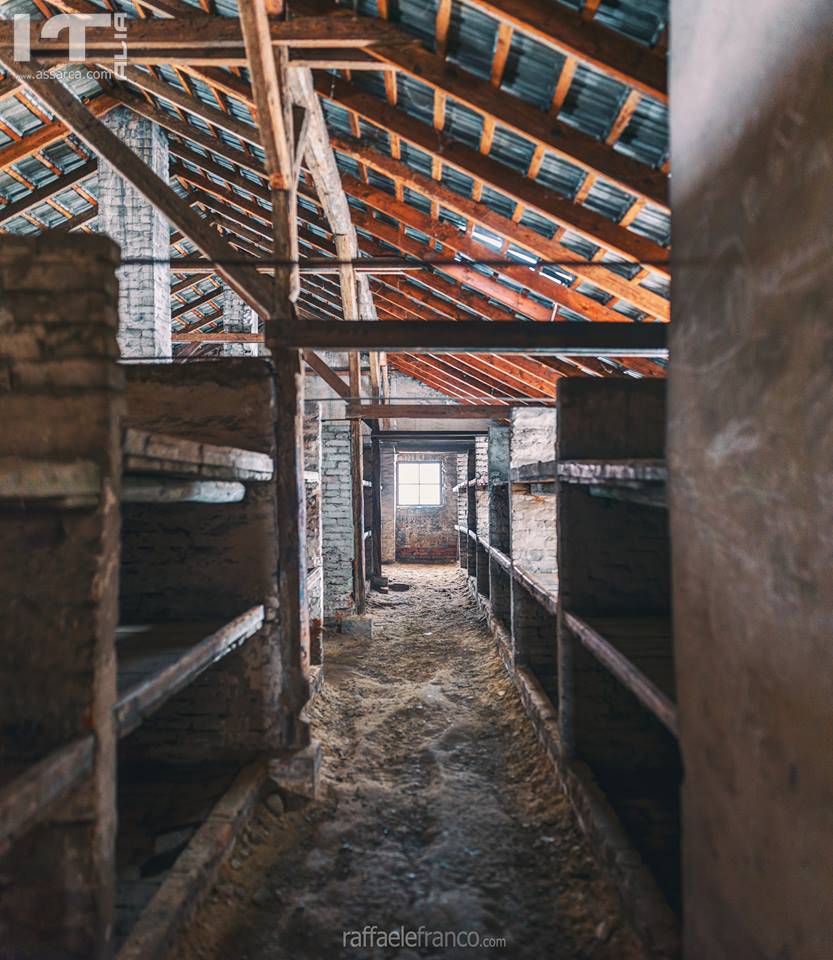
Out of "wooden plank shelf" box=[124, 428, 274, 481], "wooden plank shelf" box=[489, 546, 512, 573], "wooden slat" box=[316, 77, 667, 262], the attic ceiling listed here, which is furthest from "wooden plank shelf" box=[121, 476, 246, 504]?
"wooden plank shelf" box=[489, 546, 512, 573]

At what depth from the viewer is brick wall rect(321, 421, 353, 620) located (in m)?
8.50

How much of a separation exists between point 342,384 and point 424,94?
13.3ft

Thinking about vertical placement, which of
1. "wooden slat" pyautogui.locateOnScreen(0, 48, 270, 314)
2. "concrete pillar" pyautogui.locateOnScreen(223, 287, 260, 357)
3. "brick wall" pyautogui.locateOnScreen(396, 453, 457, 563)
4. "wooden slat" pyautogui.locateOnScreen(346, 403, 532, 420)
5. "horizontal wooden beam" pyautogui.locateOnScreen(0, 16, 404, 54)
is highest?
"concrete pillar" pyautogui.locateOnScreen(223, 287, 260, 357)

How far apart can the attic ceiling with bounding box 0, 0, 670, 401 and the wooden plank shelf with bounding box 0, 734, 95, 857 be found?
110 inches

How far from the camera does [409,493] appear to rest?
634 inches

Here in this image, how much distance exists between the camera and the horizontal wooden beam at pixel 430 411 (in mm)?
7762

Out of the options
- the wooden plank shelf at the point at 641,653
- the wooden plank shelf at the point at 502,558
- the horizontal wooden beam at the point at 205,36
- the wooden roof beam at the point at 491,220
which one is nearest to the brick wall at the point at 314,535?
the wooden plank shelf at the point at 502,558

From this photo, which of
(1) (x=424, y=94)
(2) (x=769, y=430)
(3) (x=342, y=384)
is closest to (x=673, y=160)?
(2) (x=769, y=430)

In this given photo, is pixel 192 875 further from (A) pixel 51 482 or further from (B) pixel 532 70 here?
(B) pixel 532 70

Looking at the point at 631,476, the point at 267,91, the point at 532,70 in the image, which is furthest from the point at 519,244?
the point at 631,476

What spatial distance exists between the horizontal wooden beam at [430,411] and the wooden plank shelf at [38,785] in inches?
242

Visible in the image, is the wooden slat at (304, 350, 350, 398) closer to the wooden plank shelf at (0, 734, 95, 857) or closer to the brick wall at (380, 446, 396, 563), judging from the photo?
the wooden plank shelf at (0, 734, 95, 857)

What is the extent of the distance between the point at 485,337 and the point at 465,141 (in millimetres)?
2153

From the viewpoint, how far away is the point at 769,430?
3.86 feet
